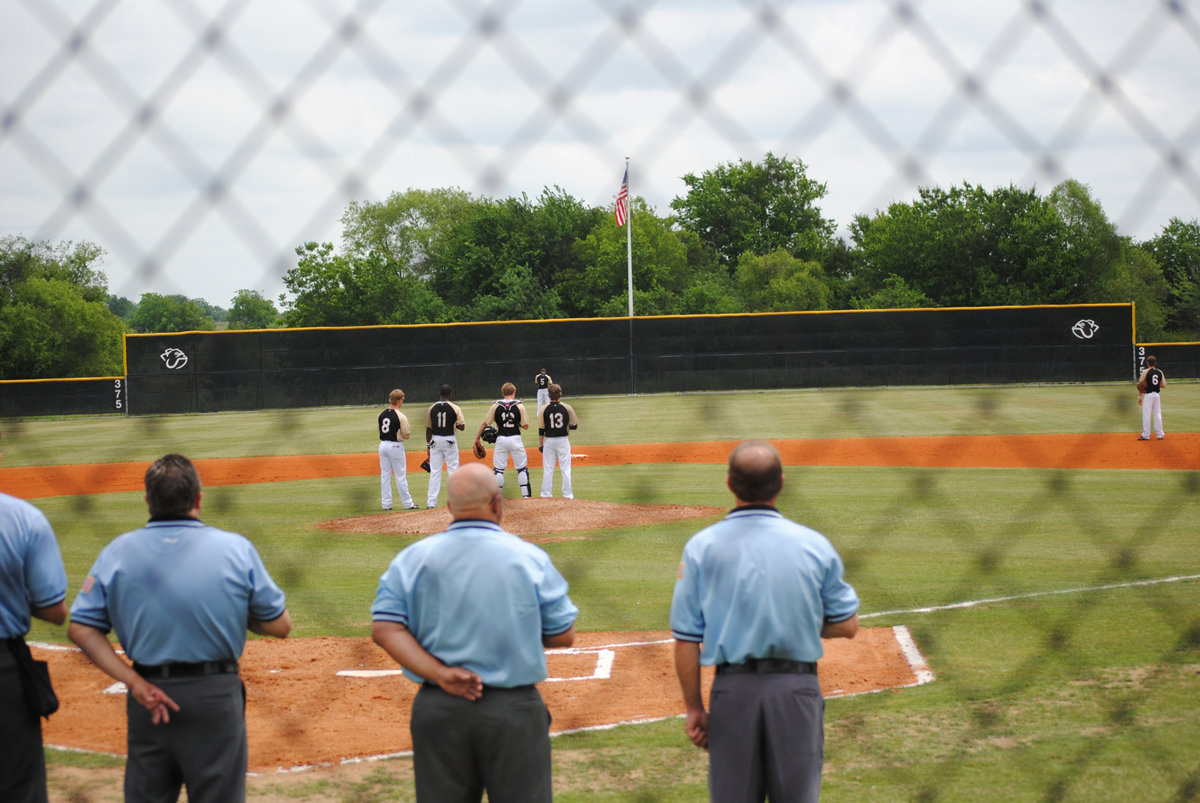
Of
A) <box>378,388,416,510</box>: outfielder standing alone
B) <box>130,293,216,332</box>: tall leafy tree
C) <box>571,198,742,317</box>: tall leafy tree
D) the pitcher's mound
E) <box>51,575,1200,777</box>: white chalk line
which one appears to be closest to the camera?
<box>130,293,216,332</box>: tall leafy tree

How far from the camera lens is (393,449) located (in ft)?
48.8

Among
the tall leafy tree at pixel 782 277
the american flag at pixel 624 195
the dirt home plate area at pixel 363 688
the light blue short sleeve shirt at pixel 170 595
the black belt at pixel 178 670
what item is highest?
the american flag at pixel 624 195

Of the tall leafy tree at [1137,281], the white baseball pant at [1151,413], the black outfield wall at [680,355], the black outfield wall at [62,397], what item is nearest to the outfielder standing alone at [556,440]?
the tall leafy tree at [1137,281]

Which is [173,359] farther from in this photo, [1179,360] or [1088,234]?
[1179,360]

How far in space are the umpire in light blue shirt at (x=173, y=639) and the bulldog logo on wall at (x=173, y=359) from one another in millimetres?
31614

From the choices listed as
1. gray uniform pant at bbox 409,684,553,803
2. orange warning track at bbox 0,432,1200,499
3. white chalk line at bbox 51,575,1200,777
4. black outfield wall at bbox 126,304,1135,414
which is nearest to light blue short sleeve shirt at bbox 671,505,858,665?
gray uniform pant at bbox 409,684,553,803

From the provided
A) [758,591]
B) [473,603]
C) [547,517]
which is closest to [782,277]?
[758,591]

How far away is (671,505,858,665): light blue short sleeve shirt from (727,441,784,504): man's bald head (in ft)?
0.14

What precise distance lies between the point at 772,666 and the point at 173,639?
6.12 ft

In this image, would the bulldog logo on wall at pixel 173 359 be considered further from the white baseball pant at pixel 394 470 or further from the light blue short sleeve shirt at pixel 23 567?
the light blue short sleeve shirt at pixel 23 567

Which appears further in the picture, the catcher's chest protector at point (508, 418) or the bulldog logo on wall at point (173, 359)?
the bulldog logo on wall at point (173, 359)

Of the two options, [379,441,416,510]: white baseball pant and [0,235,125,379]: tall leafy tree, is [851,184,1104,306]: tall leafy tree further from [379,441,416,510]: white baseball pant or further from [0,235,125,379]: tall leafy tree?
[379,441,416,510]: white baseball pant

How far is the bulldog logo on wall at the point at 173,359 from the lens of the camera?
107ft

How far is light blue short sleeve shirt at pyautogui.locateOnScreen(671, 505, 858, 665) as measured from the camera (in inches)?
120
